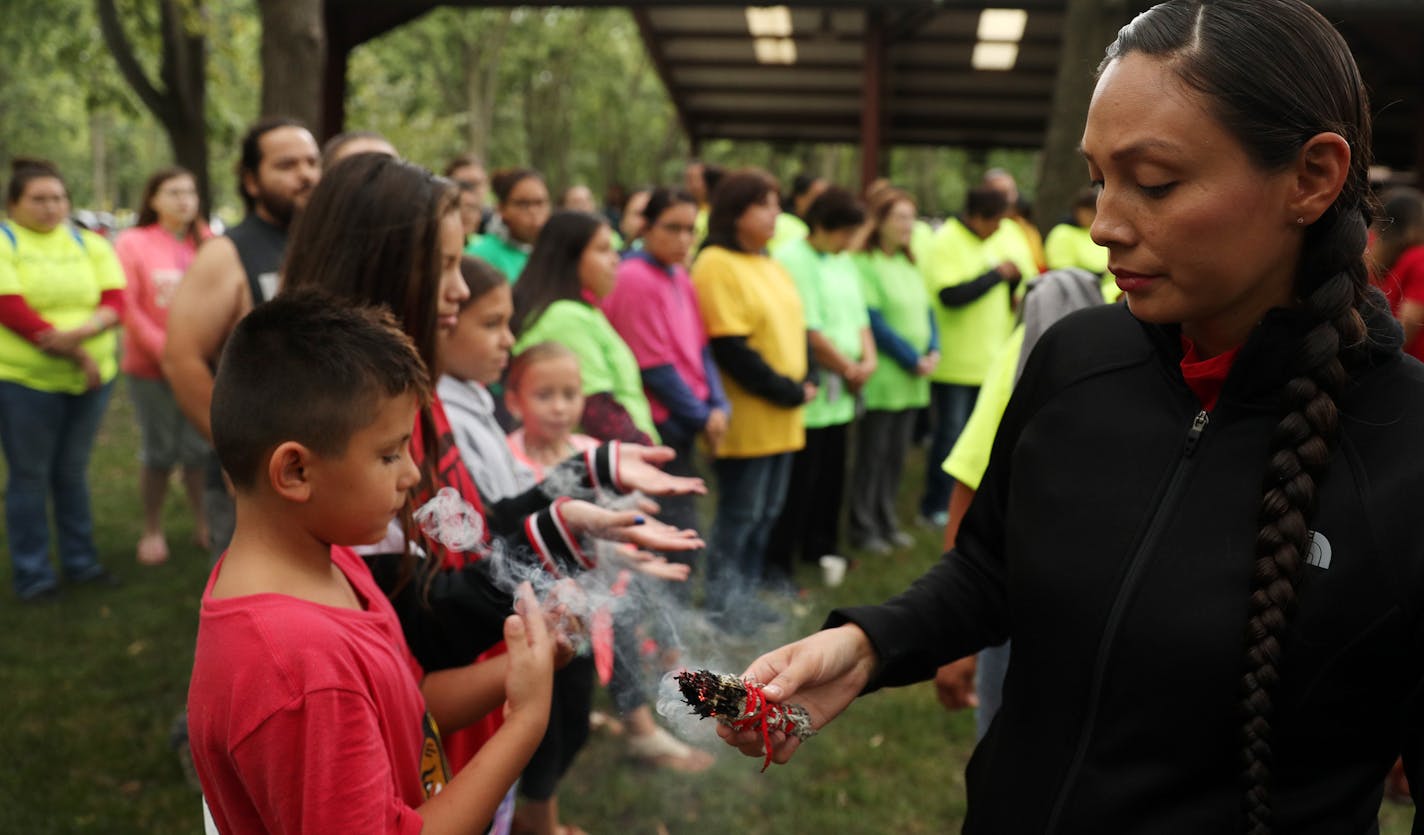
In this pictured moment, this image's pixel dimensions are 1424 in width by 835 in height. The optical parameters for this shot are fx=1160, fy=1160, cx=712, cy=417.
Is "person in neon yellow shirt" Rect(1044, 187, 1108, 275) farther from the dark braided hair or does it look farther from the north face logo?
the north face logo

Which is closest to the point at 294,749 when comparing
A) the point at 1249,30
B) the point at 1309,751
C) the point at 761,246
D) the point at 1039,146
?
the point at 1309,751

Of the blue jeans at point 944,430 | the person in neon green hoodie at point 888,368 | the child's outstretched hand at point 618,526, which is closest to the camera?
the child's outstretched hand at point 618,526

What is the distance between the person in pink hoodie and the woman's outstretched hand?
19.3ft

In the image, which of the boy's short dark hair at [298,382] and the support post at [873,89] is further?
the support post at [873,89]

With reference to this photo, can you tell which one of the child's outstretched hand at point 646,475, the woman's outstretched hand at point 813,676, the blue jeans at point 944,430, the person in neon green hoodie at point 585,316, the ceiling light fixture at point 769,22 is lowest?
the blue jeans at point 944,430

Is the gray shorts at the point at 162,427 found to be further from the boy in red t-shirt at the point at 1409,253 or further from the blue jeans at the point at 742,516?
the boy in red t-shirt at the point at 1409,253

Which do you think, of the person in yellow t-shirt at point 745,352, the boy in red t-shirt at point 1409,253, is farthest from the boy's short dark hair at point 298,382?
the boy in red t-shirt at point 1409,253

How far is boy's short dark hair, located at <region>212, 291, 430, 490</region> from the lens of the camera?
76.2 inches

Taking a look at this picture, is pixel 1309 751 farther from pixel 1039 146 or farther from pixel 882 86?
pixel 1039 146

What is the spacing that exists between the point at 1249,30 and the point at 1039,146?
1700 centimetres

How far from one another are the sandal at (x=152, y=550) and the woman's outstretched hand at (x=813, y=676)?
652cm

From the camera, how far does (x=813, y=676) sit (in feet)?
5.97

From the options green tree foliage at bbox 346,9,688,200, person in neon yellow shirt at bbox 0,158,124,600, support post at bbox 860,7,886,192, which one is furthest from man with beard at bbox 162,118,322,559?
green tree foliage at bbox 346,9,688,200

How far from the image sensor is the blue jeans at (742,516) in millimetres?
6281
